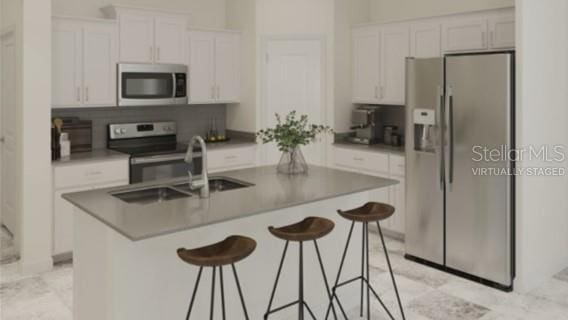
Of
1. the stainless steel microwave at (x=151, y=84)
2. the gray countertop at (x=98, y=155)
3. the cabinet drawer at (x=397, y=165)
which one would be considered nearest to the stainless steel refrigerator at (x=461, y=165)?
the cabinet drawer at (x=397, y=165)

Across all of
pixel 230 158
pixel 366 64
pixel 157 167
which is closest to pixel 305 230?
pixel 157 167

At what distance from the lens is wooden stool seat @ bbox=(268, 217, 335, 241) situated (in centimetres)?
276

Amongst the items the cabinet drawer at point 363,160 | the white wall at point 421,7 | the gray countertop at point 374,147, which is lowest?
the cabinet drawer at point 363,160

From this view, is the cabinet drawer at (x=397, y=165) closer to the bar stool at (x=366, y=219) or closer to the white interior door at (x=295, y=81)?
the white interior door at (x=295, y=81)

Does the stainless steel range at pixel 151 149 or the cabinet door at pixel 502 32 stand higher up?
the cabinet door at pixel 502 32

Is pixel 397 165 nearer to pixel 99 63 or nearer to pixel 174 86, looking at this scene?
pixel 174 86

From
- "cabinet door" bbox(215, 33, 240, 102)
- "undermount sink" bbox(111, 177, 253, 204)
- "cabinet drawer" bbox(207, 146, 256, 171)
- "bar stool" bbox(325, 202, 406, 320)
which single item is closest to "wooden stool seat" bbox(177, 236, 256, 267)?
"undermount sink" bbox(111, 177, 253, 204)

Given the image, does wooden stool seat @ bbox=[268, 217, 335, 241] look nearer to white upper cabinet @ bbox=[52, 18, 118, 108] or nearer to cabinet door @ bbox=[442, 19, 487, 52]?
cabinet door @ bbox=[442, 19, 487, 52]

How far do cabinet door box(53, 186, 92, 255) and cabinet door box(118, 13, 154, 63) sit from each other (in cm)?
156

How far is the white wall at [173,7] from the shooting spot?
5203mm

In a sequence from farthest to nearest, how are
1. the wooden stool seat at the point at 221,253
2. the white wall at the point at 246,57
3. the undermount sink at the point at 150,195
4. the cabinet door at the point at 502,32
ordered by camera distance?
the white wall at the point at 246,57
the cabinet door at the point at 502,32
the undermount sink at the point at 150,195
the wooden stool seat at the point at 221,253

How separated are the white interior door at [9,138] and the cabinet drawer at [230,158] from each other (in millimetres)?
1973

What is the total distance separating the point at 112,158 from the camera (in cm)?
480

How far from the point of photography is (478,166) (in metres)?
4.04
